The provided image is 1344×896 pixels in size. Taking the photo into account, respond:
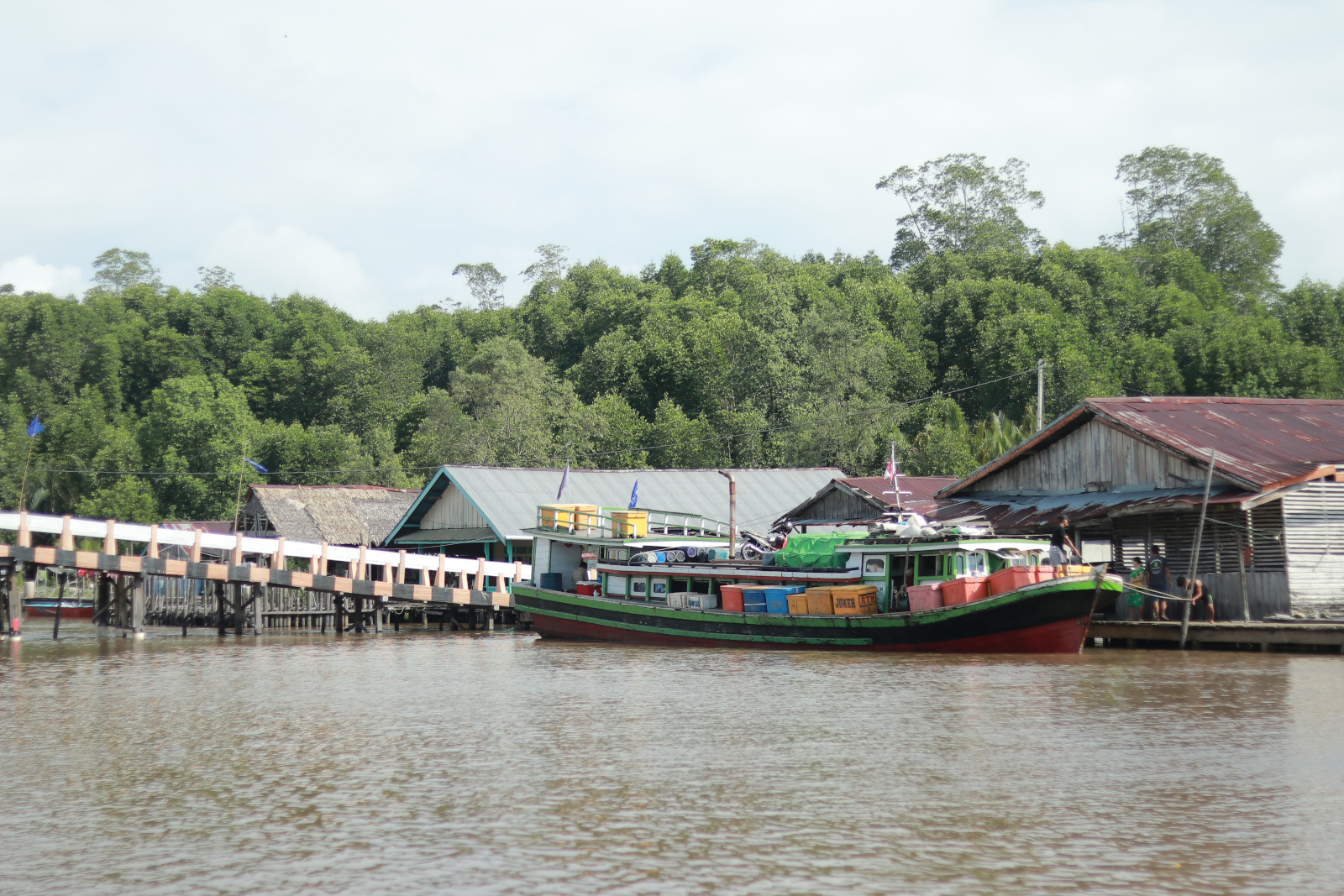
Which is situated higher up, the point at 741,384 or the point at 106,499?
the point at 741,384

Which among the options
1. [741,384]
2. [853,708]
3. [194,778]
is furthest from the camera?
[741,384]

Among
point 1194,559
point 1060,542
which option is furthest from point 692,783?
point 1060,542

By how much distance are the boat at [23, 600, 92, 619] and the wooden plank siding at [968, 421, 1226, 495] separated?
4226 cm

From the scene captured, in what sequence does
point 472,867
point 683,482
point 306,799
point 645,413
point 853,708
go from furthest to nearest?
point 645,413 → point 683,482 → point 853,708 → point 306,799 → point 472,867

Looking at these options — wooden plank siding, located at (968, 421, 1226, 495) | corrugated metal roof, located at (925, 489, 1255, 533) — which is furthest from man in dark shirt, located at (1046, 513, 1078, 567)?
wooden plank siding, located at (968, 421, 1226, 495)

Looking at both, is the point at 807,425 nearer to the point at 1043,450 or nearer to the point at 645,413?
the point at 645,413

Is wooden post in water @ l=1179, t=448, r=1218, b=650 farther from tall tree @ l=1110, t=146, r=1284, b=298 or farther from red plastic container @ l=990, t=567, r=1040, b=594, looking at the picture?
tall tree @ l=1110, t=146, r=1284, b=298

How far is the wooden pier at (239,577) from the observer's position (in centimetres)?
3575

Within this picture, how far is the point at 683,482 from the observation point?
51125 millimetres

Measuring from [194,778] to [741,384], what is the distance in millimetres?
64879

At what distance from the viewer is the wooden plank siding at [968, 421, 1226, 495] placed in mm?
29656

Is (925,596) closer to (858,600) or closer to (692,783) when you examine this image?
(858,600)

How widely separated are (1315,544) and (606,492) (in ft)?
90.0

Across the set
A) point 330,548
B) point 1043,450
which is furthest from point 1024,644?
point 330,548
